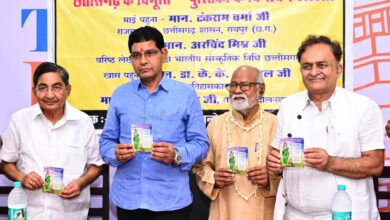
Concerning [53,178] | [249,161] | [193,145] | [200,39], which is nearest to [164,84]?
[193,145]

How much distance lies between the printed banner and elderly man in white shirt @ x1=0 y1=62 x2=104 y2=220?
43.2 inches

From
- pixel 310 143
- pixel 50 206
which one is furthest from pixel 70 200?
pixel 310 143

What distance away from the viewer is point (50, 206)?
3.27 m

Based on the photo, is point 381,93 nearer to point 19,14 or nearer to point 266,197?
point 266,197

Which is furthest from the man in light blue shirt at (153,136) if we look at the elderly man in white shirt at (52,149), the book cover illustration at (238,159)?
the elderly man in white shirt at (52,149)

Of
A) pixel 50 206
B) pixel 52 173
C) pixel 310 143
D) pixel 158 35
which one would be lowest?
pixel 50 206

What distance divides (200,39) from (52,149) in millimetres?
1885

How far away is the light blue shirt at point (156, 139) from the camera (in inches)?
117

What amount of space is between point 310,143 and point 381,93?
1.88 meters

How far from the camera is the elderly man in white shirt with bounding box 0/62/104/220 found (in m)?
3.27

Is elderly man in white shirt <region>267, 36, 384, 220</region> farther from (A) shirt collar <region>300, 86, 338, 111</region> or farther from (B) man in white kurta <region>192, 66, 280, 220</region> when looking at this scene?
(B) man in white kurta <region>192, 66, 280, 220</region>

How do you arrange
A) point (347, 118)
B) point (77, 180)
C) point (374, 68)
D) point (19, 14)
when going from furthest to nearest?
1. point (19, 14)
2. point (374, 68)
3. point (77, 180)
4. point (347, 118)

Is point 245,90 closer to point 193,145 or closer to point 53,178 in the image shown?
point 193,145

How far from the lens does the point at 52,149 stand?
10.9 feet
